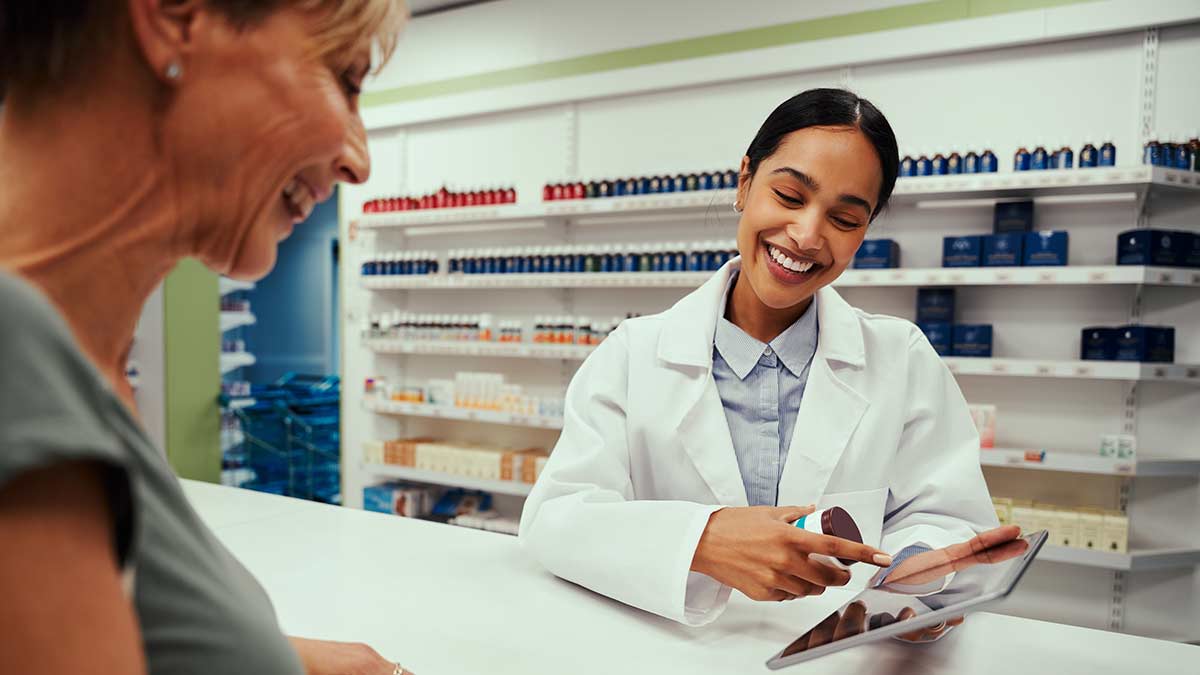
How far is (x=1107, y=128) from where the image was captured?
3.25 metres

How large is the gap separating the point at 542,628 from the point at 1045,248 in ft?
9.62

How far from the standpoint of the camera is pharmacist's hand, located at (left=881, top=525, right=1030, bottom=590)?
0.93m

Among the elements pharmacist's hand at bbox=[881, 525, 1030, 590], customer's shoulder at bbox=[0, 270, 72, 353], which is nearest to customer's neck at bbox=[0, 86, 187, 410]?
customer's shoulder at bbox=[0, 270, 72, 353]

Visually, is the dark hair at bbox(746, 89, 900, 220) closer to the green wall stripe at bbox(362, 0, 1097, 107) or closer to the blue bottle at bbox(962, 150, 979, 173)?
the blue bottle at bbox(962, 150, 979, 173)

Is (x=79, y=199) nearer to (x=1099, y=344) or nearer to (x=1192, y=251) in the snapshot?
(x=1099, y=344)

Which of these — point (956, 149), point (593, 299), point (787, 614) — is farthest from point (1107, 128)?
point (787, 614)

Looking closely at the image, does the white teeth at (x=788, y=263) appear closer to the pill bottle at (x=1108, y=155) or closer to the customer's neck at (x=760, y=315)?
the customer's neck at (x=760, y=315)

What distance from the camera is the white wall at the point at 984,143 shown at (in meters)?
3.20

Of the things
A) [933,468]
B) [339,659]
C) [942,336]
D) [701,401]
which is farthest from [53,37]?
[942,336]

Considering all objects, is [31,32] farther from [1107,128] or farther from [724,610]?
[1107,128]

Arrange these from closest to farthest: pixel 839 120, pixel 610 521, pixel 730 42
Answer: pixel 610 521, pixel 839 120, pixel 730 42

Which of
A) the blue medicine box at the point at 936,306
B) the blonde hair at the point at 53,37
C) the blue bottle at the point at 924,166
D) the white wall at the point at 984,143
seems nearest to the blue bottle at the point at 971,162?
the blue bottle at the point at 924,166

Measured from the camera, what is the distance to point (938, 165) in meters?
3.25

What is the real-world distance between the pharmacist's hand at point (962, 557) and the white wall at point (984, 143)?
277cm
